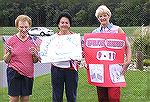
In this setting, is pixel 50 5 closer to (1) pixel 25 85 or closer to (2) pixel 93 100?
(2) pixel 93 100

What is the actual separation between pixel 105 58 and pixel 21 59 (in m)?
1.24

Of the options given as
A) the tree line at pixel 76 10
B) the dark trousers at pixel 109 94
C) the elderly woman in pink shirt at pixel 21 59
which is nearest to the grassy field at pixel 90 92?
the tree line at pixel 76 10

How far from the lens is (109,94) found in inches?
224

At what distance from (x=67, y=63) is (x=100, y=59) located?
496 mm

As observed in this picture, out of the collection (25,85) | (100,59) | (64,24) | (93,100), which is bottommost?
(93,100)

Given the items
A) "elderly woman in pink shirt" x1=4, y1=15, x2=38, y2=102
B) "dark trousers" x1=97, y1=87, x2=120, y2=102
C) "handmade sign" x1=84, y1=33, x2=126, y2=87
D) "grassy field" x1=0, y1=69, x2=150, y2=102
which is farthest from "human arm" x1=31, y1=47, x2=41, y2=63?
"grassy field" x1=0, y1=69, x2=150, y2=102

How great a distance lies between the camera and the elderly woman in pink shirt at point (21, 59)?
576cm

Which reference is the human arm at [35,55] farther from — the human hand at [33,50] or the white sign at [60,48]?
the white sign at [60,48]

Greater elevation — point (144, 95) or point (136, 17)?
point (136, 17)

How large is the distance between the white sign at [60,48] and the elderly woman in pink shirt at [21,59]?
185 millimetres

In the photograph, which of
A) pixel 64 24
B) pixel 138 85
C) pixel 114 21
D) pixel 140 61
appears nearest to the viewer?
pixel 64 24

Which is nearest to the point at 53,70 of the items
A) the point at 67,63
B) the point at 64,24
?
the point at 67,63

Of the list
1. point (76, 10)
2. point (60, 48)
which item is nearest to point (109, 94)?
point (60, 48)

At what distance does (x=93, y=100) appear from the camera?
8594mm
